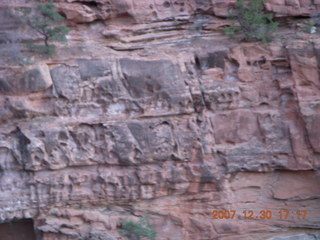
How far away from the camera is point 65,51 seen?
708cm

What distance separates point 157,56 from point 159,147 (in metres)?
1.27

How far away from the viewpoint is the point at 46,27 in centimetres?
701

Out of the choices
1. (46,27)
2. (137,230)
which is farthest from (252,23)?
(137,230)

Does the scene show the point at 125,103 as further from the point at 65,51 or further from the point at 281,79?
the point at 281,79

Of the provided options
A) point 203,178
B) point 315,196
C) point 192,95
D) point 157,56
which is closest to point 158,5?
point 157,56

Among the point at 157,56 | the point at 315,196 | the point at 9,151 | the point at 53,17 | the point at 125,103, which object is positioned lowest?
the point at 315,196

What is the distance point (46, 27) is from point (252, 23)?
289cm

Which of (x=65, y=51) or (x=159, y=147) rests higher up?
(x=65, y=51)

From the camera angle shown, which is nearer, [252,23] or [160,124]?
[160,124]
